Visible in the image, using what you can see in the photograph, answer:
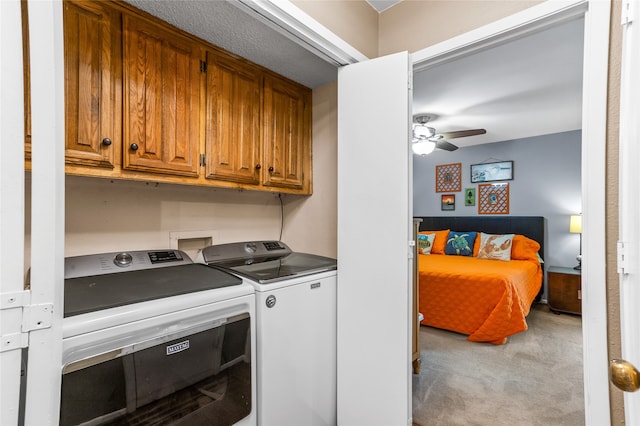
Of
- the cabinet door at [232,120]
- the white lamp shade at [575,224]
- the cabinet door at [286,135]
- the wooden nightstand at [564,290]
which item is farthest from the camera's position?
the white lamp shade at [575,224]

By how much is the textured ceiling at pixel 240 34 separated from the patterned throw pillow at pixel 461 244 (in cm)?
351

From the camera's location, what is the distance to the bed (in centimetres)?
293

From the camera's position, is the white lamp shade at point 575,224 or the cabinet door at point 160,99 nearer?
the cabinet door at point 160,99

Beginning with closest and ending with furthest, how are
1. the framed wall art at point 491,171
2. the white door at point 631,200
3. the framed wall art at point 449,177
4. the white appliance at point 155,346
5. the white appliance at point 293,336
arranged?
1. the white door at point 631,200
2. the white appliance at point 155,346
3. the white appliance at point 293,336
4. the framed wall art at point 491,171
5. the framed wall art at point 449,177

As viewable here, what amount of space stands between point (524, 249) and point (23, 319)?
492 centimetres

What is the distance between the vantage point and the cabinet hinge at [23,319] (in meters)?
0.63

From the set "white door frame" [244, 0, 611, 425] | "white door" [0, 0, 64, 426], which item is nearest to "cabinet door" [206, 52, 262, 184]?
"white door" [0, 0, 64, 426]

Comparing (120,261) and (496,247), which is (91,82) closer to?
(120,261)

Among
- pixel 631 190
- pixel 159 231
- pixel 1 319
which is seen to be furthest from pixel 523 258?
pixel 1 319

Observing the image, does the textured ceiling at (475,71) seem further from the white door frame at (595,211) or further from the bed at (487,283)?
the bed at (487,283)

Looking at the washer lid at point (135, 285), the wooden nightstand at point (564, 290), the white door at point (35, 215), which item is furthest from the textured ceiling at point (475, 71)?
the wooden nightstand at point (564, 290)

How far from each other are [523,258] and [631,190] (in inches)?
164

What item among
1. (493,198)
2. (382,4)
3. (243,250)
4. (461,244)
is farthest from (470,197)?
(243,250)

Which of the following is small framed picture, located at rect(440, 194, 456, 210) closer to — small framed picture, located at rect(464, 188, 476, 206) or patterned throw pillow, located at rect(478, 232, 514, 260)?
small framed picture, located at rect(464, 188, 476, 206)
